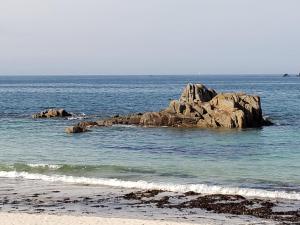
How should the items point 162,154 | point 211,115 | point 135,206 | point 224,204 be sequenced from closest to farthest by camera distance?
point 135,206
point 224,204
point 162,154
point 211,115

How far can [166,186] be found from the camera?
84.8 feet

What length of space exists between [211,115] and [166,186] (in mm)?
29048

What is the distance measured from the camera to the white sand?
1864 cm

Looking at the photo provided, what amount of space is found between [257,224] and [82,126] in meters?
35.7

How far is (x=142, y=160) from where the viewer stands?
112ft

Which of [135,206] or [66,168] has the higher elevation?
[135,206]

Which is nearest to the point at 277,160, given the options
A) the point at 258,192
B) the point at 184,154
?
the point at 184,154

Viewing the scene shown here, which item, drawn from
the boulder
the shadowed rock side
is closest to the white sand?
the boulder

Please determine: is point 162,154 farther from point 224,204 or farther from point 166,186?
point 224,204

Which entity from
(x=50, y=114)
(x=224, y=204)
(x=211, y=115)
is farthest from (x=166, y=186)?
(x=50, y=114)

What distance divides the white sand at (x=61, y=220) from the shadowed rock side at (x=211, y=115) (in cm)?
3402

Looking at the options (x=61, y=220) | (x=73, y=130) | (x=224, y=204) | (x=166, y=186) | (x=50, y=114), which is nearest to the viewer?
(x=61, y=220)

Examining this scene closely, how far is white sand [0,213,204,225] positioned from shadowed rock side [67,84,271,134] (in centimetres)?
3402

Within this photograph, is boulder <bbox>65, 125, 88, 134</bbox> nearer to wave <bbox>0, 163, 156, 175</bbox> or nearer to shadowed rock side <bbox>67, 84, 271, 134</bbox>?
shadowed rock side <bbox>67, 84, 271, 134</bbox>
